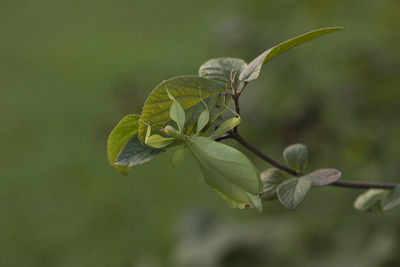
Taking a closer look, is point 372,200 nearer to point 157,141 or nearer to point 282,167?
point 282,167

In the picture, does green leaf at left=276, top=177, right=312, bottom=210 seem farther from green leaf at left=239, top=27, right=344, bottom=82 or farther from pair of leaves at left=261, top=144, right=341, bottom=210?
green leaf at left=239, top=27, right=344, bottom=82

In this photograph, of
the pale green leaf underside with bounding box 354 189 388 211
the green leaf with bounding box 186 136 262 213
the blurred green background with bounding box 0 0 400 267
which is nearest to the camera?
the green leaf with bounding box 186 136 262 213

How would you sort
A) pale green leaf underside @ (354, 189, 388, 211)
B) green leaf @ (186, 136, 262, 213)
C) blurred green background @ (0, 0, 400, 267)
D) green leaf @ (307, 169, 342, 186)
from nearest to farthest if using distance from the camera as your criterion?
green leaf @ (186, 136, 262, 213)
green leaf @ (307, 169, 342, 186)
pale green leaf underside @ (354, 189, 388, 211)
blurred green background @ (0, 0, 400, 267)

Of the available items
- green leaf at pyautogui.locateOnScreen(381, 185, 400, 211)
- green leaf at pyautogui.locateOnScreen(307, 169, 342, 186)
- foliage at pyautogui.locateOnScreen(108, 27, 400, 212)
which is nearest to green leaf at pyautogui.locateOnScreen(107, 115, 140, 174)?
foliage at pyautogui.locateOnScreen(108, 27, 400, 212)

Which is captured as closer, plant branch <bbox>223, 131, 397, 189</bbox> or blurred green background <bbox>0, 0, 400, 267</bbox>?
plant branch <bbox>223, 131, 397, 189</bbox>

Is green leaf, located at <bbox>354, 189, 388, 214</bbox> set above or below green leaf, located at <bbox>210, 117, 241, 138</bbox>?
below

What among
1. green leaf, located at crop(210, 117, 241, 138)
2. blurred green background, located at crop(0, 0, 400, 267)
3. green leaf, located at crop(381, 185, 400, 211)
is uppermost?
green leaf, located at crop(210, 117, 241, 138)
